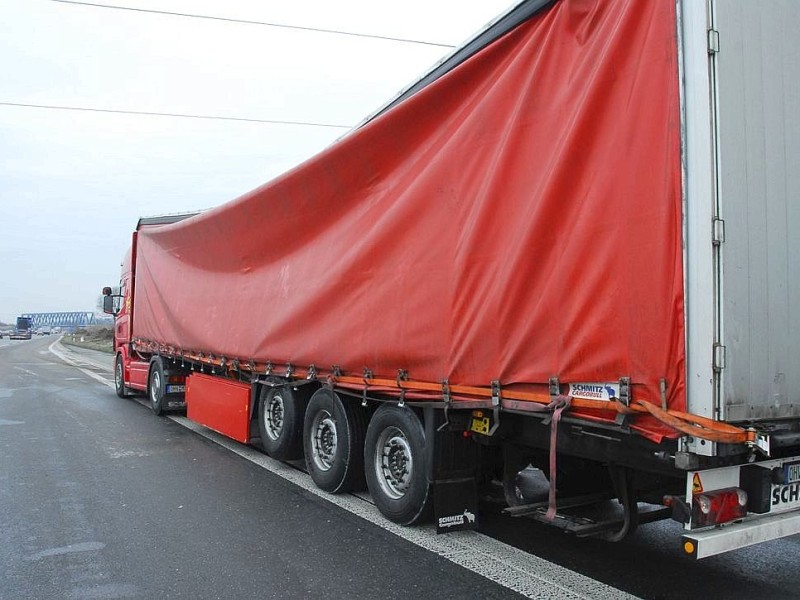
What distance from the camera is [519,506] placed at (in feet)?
14.4

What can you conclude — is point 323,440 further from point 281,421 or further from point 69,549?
point 69,549

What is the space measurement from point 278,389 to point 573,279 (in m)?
4.56

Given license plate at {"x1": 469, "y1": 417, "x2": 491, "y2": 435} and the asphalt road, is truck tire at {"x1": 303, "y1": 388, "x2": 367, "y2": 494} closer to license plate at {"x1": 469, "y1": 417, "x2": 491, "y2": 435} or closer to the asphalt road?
the asphalt road

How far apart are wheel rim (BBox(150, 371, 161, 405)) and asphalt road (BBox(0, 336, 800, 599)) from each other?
13.9 ft

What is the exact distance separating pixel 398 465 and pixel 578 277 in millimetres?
2514

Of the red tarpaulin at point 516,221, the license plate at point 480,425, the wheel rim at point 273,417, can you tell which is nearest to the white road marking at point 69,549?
the red tarpaulin at point 516,221

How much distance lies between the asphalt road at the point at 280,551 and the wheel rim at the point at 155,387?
4.23 metres

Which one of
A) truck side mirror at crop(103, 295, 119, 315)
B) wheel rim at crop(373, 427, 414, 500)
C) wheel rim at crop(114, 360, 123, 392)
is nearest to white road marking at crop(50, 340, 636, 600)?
wheel rim at crop(373, 427, 414, 500)

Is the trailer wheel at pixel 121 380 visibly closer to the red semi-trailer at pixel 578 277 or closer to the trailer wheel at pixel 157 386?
the trailer wheel at pixel 157 386

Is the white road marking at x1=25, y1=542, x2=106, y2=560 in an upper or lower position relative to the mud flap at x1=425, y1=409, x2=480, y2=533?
lower

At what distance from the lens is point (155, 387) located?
11.7 m

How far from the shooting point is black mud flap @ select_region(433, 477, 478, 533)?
4801mm

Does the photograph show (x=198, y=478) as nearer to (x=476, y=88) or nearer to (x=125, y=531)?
(x=125, y=531)

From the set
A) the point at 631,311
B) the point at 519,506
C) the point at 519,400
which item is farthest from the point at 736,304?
the point at 519,506
